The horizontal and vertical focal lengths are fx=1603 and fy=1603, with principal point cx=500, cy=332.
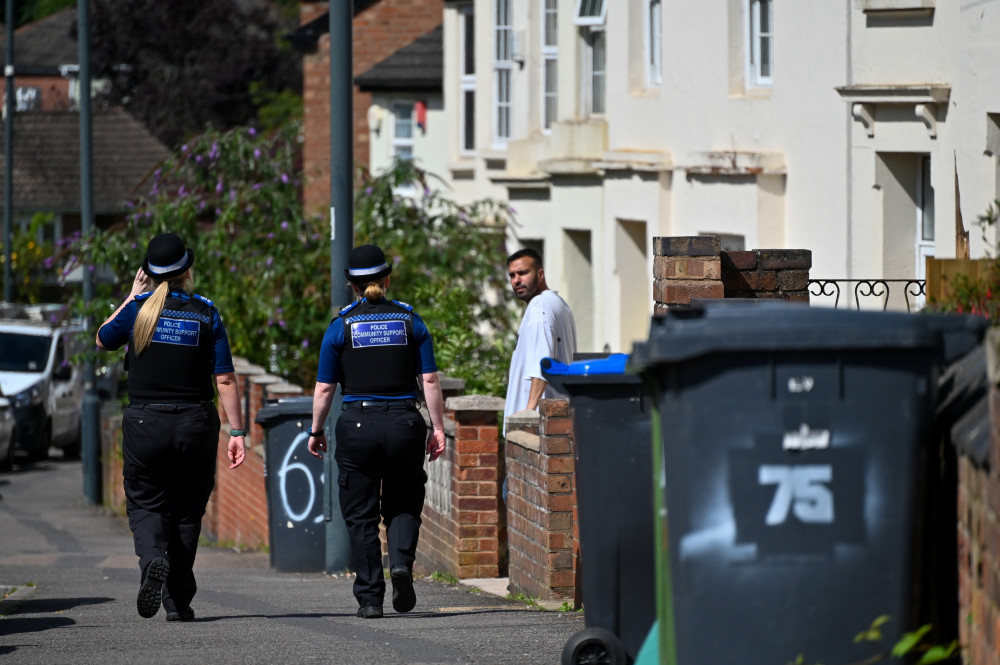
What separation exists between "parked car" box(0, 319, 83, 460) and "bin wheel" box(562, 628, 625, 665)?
1941 centimetres

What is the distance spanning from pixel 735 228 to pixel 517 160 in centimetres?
572

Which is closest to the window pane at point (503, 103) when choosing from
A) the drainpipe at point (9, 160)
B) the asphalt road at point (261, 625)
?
the asphalt road at point (261, 625)

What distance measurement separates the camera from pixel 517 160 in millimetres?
18953

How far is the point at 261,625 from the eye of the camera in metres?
7.21

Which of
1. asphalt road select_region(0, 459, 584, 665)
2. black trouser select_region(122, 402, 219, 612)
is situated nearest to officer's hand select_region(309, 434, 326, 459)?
black trouser select_region(122, 402, 219, 612)

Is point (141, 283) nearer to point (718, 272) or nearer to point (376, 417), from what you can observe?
point (376, 417)

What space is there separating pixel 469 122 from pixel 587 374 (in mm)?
A: 17030

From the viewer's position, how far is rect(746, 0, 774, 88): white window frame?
1356 cm

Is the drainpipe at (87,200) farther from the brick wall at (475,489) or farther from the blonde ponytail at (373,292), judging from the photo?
the blonde ponytail at (373,292)

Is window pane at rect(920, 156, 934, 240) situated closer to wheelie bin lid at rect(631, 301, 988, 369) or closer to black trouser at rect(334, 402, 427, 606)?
black trouser at rect(334, 402, 427, 606)

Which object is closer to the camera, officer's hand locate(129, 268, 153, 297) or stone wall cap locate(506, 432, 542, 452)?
officer's hand locate(129, 268, 153, 297)

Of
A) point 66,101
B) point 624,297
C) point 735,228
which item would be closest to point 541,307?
point 735,228

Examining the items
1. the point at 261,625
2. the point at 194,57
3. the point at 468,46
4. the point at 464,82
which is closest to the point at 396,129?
the point at 464,82

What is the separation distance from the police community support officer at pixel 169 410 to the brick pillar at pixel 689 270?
2104 mm
